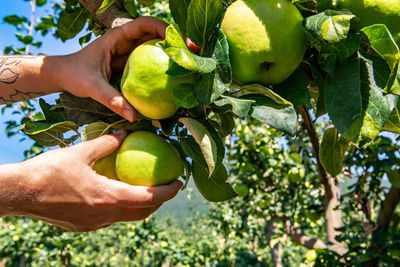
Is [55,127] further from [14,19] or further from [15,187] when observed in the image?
[14,19]

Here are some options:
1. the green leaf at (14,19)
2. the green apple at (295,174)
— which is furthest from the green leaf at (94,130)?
the green apple at (295,174)

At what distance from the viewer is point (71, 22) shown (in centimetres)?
127

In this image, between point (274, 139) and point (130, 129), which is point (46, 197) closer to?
point (130, 129)

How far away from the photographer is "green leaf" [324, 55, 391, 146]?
0.51 metres

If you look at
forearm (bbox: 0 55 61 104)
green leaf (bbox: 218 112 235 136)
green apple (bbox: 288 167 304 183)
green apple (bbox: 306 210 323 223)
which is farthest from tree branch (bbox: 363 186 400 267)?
forearm (bbox: 0 55 61 104)

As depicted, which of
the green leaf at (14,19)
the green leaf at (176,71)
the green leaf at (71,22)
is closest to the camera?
the green leaf at (176,71)

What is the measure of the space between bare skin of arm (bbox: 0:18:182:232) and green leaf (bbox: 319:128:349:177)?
36cm

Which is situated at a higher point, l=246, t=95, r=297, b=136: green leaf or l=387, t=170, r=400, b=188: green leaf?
l=246, t=95, r=297, b=136: green leaf

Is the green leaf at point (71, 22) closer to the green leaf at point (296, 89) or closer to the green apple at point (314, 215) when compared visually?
the green leaf at point (296, 89)

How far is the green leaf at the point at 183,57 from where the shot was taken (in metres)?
0.52

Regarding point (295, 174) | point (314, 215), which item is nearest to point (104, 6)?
point (314, 215)

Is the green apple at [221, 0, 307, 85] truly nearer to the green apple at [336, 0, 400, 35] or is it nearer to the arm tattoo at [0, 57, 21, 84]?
the green apple at [336, 0, 400, 35]

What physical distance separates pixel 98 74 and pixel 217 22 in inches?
14.5

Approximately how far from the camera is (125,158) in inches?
28.0
